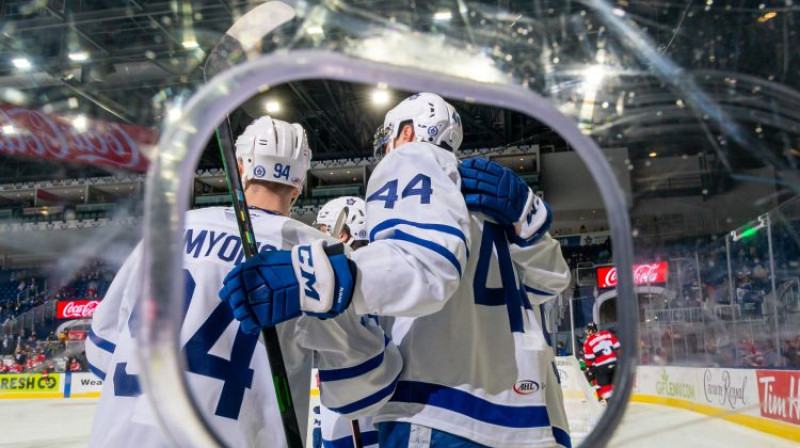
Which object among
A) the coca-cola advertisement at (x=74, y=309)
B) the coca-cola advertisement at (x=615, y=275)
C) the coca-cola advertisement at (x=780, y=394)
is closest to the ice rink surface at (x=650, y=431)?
the coca-cola advertisement at (x=780, y=394)

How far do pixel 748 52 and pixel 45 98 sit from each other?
11.2 meters

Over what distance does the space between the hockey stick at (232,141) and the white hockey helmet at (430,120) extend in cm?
44

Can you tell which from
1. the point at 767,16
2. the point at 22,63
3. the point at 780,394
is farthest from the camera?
the point at 22,63

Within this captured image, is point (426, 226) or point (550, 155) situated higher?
point (550, 155)

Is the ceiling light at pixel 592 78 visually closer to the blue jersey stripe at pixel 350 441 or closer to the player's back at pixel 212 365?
the player's back at pixel 212 365

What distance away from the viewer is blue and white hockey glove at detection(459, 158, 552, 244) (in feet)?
2.68

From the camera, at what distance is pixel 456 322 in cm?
81

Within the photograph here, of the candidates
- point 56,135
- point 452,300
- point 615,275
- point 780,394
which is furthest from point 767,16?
point 56,135

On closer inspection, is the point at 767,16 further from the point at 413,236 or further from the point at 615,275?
the point at 615,275

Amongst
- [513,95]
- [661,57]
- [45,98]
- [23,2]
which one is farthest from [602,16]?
[45,98]

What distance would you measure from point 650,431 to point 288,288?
137 inches

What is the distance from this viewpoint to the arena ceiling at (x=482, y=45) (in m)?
1.93

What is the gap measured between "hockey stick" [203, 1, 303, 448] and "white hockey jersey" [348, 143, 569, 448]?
0.14 m

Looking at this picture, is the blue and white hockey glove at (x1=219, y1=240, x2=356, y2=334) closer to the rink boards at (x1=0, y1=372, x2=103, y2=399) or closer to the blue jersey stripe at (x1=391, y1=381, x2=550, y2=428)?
the blue jersey stripe at (x1=391, y1=381, x2=550, y2=428)
